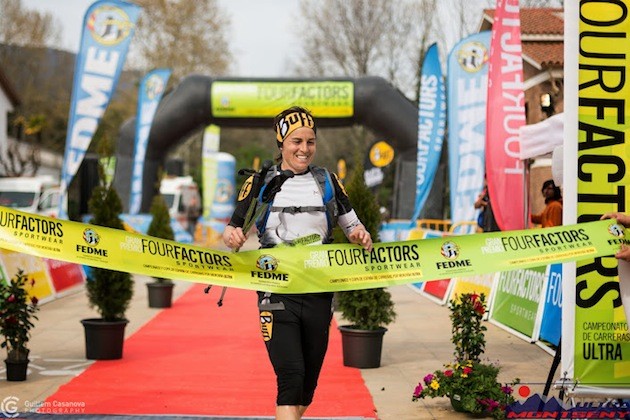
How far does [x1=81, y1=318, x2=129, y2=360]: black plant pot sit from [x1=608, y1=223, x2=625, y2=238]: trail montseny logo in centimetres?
587

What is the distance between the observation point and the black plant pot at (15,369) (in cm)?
876

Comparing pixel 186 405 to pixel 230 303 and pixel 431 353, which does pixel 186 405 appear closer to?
pixel 431 353

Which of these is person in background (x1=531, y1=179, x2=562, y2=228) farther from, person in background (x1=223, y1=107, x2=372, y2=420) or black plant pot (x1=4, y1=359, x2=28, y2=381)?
person in background (x1=223, y1=107, x2=372, y2=420)

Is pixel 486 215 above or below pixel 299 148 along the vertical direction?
below

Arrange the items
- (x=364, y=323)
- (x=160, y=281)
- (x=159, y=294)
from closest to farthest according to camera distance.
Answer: (x=364, y=323) → (x=159, y=294) → (x=160, y=281)

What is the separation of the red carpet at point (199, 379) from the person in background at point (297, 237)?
7.66ft

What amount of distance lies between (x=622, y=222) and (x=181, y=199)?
113ft

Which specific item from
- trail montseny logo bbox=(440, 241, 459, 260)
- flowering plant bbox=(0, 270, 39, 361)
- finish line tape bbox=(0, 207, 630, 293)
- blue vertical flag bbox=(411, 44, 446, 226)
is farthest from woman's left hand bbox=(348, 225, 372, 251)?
blue vertical flag bbox=(411, 44, 446, 226)

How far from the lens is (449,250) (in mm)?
6031

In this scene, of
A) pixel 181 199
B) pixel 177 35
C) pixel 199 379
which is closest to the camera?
pixel 199 379

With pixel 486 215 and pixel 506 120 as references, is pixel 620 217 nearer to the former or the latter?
pixel 506 120

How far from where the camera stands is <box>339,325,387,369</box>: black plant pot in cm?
988

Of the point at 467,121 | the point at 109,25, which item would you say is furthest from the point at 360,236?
the point at 109,25

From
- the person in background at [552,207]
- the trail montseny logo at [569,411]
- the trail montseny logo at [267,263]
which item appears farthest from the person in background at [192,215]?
the trail montseny logo at [267,263]
